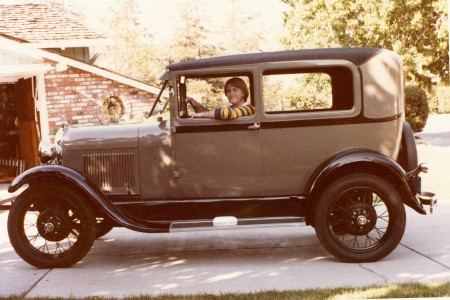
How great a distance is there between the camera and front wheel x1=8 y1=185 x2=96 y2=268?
20.3 feet

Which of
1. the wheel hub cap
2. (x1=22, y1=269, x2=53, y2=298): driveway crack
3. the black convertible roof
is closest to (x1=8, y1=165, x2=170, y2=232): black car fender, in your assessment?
the wheel hub cap

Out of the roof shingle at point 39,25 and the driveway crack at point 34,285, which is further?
the roof shingle at point 39,25

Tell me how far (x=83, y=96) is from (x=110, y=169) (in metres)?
13.2

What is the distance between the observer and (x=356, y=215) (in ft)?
20.1

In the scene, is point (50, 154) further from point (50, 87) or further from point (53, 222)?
point (50, 87)

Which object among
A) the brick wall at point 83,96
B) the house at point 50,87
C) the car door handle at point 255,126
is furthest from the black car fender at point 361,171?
the brick wall at point 83,96

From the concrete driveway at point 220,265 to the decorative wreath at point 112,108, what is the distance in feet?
38.4

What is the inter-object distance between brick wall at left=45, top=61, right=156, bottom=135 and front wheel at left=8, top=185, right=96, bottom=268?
482 inches

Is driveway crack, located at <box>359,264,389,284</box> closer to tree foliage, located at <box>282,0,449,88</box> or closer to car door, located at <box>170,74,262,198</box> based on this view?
car door, located at <box>170,74,262,198</box>

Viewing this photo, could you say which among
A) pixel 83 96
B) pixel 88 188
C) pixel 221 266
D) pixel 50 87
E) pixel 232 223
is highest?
pixel 50 87

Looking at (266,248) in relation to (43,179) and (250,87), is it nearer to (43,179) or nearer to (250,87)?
(250,87)

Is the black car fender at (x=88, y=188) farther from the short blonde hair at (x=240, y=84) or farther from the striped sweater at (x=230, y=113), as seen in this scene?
the short blonde hair at (x=240, y=84)

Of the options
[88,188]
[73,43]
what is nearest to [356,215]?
[88,188]

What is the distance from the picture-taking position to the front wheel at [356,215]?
600 cm
